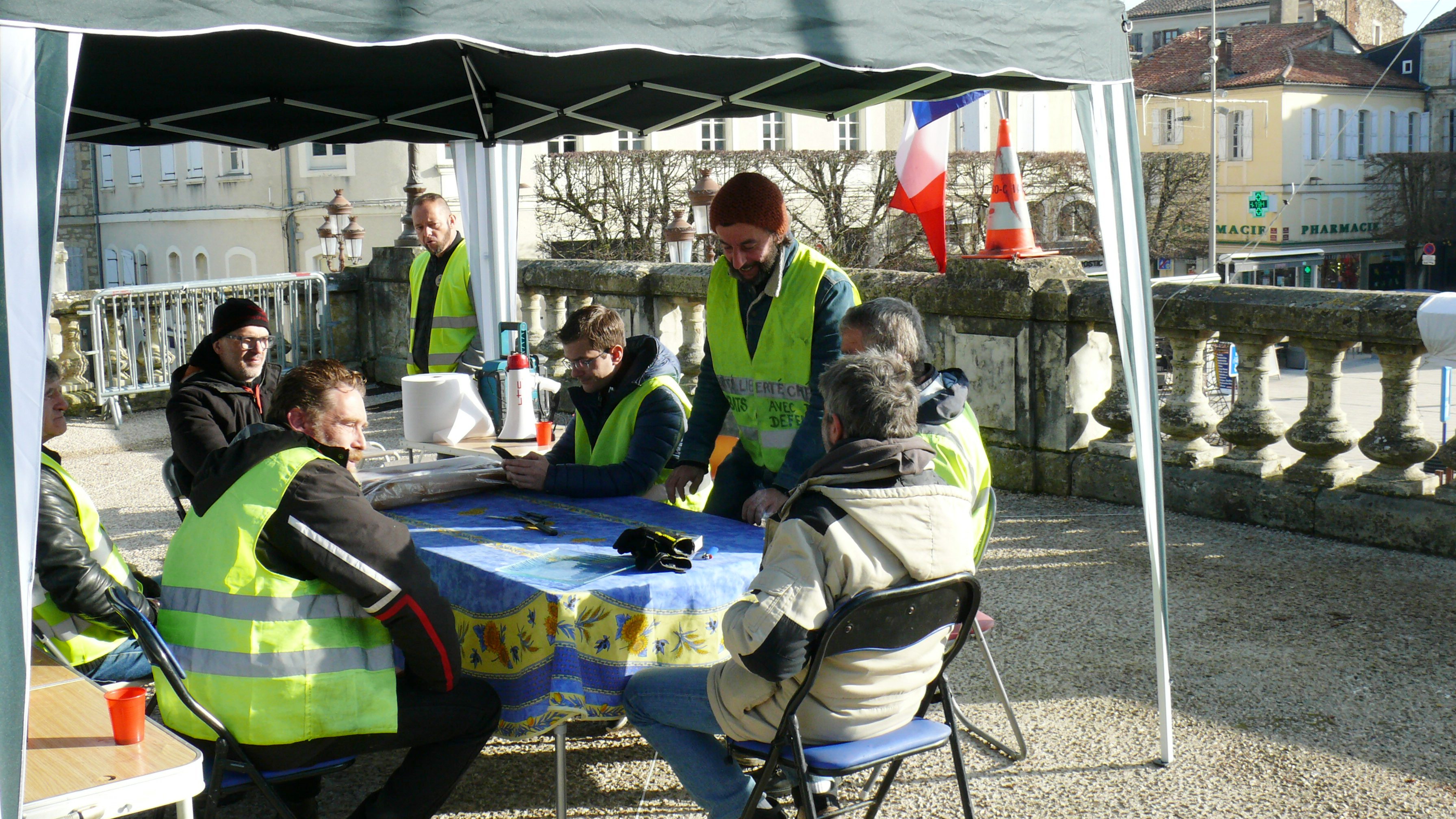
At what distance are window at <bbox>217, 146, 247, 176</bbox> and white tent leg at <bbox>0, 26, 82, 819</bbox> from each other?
96.8 ft

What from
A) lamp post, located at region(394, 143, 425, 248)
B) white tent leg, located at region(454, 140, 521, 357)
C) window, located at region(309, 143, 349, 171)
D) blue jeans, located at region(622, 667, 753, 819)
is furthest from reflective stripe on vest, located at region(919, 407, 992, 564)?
window, located at region(309, 143, 349, 171)

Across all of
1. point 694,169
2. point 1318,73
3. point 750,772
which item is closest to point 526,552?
point 750,772

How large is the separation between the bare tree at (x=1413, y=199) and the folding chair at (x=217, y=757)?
180 feet

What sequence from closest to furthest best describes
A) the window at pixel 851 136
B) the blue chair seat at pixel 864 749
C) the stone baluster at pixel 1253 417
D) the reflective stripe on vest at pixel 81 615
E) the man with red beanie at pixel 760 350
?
the blue chair seat at pixel 864 749 < the reflective stripe on vest at pixel 81 615 < the man with red beanie at pixel 760 350 < the stone baluster at pixel 1253 417 < the window at pixel 851 136

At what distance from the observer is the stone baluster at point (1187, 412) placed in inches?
260

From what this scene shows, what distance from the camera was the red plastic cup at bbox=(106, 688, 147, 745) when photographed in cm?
258

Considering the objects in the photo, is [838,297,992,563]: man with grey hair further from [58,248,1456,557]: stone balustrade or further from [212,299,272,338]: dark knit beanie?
[58,248,1456,557]: stone balustrade

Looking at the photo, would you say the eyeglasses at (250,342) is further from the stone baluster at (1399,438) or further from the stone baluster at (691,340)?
the stone baluster at (1399,438)

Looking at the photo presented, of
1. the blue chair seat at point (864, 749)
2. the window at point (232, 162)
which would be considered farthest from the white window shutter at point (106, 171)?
the blue chair seat at point (864, 749)

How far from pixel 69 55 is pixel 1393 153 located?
59.3m

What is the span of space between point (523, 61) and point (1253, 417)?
3.81 meters

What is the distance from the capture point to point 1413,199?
51.6m

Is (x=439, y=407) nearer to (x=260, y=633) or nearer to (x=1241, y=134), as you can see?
(x=260, y=633)

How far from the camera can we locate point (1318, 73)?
51.2m
